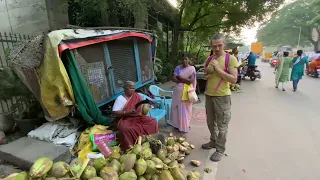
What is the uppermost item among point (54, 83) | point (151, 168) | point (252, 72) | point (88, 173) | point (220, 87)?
point (54, 83)

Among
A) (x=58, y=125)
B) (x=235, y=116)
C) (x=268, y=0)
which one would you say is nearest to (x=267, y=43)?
(x=268, y=0)

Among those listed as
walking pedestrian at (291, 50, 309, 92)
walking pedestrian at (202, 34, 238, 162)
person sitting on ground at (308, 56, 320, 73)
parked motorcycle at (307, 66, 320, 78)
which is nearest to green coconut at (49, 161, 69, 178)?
walking pedestrian at (202, 34, 238, 162)

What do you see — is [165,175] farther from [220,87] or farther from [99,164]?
[220,87]

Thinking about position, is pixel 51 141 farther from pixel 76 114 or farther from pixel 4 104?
pixel 4 104

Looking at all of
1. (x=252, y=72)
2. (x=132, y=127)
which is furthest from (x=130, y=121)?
(x=252, y=72)

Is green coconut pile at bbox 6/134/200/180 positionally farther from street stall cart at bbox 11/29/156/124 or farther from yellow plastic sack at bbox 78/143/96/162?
street stall cart at bbox 11/29/156/124

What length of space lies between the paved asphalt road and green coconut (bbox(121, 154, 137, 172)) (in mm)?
1404

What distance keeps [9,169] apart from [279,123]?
16.7ft

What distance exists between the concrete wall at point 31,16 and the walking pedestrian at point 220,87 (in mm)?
4881

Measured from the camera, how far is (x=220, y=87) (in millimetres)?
3021

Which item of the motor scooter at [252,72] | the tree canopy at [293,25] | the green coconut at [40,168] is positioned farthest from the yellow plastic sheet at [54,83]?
the tree canopy at [293,25]

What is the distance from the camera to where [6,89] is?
11.7 ft

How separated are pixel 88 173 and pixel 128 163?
356 mm

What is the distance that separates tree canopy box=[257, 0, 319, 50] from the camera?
35969 mm
